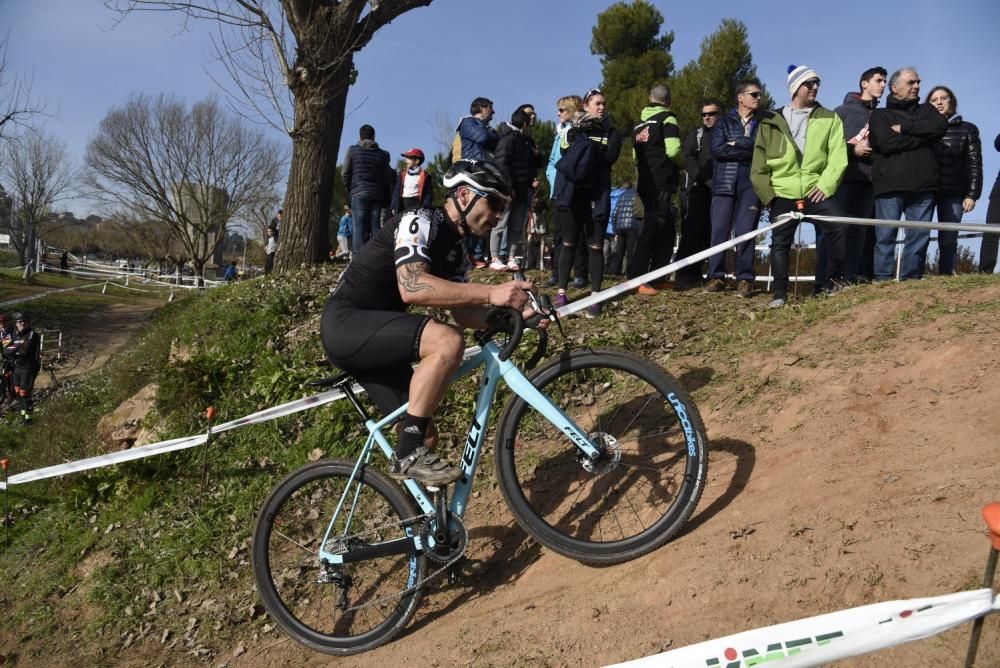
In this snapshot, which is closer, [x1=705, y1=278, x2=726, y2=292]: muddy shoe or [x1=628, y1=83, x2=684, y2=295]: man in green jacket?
[x1=705, y1=278, x2=726, y2=292]: muddy shoe

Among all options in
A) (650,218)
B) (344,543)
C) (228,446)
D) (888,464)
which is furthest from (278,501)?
(650,218)

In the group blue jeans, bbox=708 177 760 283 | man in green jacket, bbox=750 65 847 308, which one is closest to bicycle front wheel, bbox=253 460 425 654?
man in green jacket, bbox=750 65 847 308

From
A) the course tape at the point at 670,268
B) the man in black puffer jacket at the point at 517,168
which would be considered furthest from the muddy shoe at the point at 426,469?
the man in black puffer jacket at the point at 517,168

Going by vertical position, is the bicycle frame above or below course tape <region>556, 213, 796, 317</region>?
below

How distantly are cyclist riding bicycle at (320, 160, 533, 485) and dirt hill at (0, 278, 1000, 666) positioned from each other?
0.98 m

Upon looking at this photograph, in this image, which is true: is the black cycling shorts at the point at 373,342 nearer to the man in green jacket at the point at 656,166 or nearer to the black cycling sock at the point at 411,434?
the black cycling sock at the point at 411,434

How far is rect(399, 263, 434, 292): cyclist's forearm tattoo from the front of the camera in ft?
12.5

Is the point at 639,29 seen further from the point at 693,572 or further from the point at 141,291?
the point at 693,572

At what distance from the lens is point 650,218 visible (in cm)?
869

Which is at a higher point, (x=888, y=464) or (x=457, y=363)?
(x=457, y=363)

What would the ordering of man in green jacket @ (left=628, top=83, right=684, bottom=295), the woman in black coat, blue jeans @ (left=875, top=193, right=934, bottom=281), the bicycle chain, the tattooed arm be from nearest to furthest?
the tattooed arm < the bicycle chain < blue jeans @ (left=875, top=193, right=934, bottom=281) < the woman in black coat < man in green jacket @ (left=628, top=83, right=684, bottom=295)

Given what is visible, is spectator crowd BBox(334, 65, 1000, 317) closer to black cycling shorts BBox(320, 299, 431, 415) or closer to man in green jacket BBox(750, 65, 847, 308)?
man in green jacket BBox(750, 65, 847, 308)

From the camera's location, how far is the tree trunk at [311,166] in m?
11.4

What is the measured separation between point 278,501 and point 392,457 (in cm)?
79
